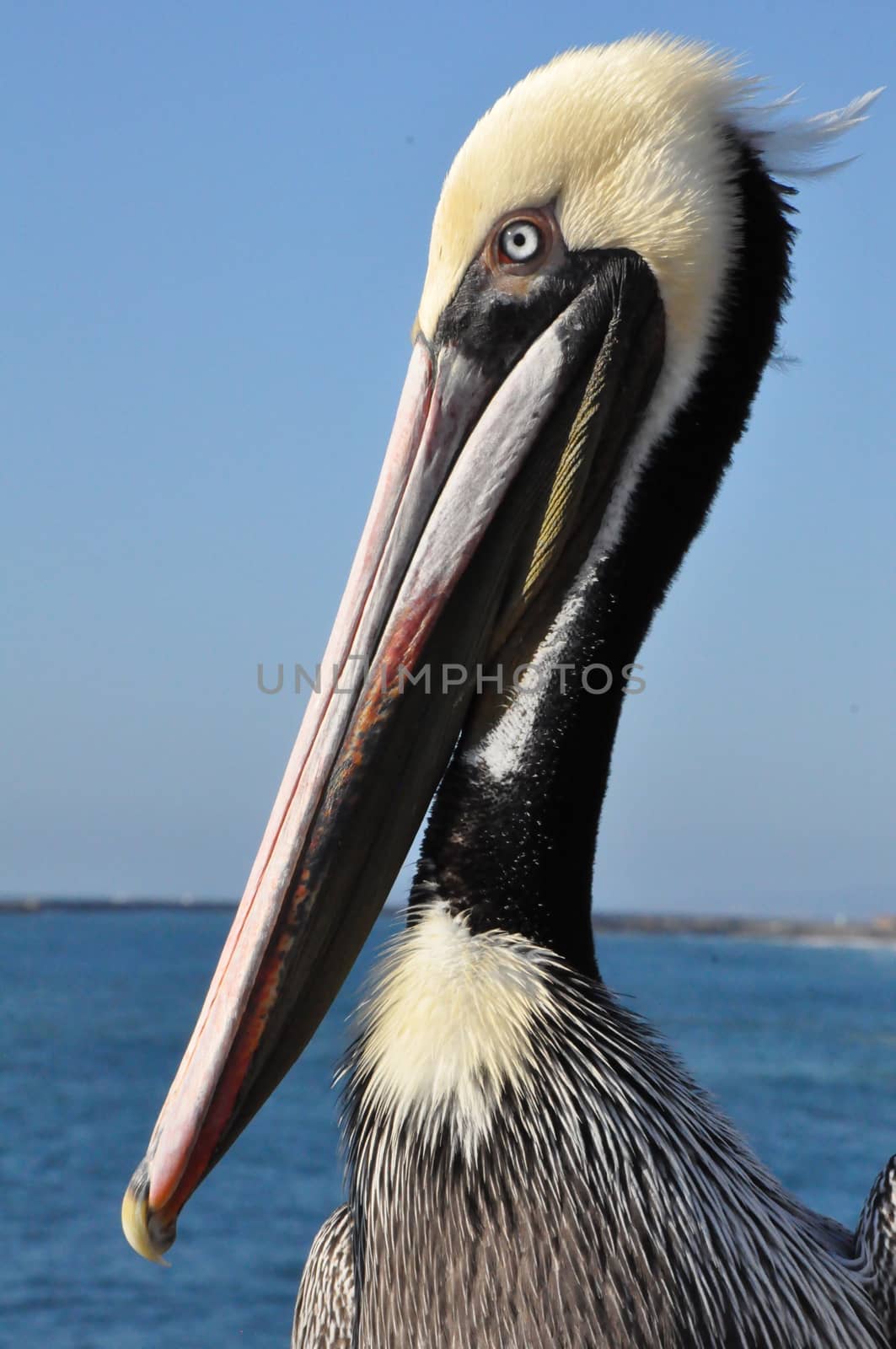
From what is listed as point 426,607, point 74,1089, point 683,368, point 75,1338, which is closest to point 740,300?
point 683,368

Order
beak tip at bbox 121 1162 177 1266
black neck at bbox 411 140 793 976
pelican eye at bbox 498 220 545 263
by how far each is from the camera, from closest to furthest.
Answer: beak tip at bbox 121 1162 177 1266 → black neck at bbox 411 140 793 976 → pelican eye at bbox 498 220 545 263

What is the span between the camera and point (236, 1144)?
13.8 m

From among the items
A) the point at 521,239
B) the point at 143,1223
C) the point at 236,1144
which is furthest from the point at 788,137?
the point at 236,1144

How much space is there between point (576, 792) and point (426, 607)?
17.1 inches

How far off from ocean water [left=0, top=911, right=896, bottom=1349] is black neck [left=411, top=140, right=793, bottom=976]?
272 millimetres

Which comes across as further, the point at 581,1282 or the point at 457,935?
the point at 457,935

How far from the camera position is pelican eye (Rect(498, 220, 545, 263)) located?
2.60 metres

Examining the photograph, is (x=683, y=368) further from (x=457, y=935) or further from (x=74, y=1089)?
(x=74, y=1089)

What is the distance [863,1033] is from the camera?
7469cm

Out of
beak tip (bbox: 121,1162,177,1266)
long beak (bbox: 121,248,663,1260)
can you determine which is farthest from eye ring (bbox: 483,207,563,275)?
beak tip (bbox: 121,1162,177,1266)

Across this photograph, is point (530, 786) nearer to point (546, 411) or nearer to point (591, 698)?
point (591, 698)

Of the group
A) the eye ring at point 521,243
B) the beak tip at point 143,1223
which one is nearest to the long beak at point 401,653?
the beak tip at point 143,1223

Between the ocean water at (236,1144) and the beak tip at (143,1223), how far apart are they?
460 millimetres

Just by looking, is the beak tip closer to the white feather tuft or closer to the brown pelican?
the brown pelican
